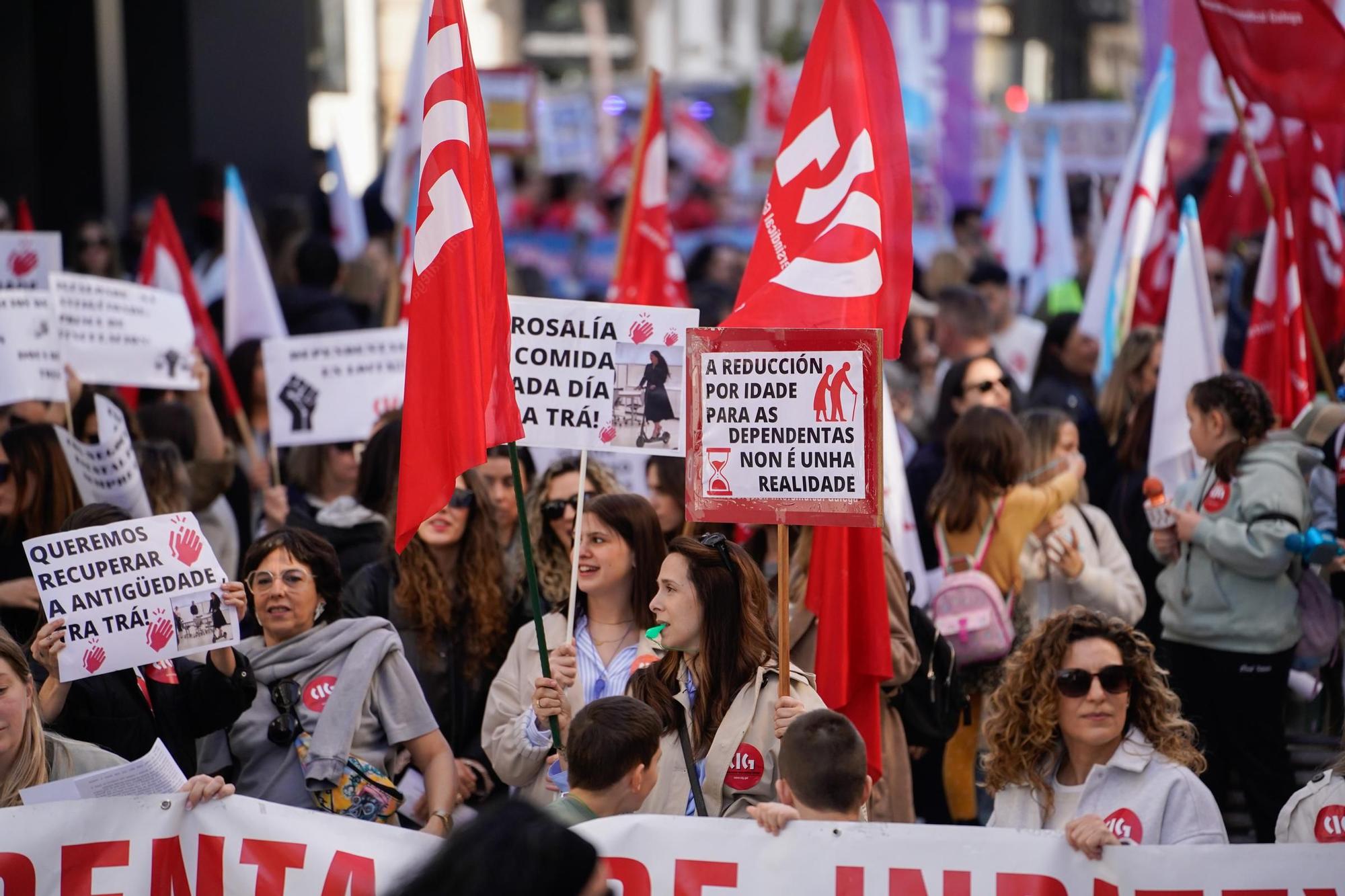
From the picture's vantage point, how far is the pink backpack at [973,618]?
6.44 metres

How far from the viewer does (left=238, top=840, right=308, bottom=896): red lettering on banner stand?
4.30 m

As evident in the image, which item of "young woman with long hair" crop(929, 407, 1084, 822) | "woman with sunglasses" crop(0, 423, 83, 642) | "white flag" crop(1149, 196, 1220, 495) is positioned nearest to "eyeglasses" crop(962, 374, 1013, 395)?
"white flag" crop(1149, 196, 1220, 495)

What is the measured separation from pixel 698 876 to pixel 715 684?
0.73m

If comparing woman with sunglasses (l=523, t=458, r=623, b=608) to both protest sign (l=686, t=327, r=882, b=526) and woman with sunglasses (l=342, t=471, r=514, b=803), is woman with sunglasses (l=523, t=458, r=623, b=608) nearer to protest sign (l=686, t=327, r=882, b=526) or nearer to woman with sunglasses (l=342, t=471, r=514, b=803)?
woman with sunglasses (l=342, t=471, r=514, b=803)

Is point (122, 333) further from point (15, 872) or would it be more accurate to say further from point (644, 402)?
point (15, 872)

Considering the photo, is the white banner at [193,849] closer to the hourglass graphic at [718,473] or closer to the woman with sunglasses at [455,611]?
the hourglass graphic at [718,473]

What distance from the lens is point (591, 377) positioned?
16.8 ft

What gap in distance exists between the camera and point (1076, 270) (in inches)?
564

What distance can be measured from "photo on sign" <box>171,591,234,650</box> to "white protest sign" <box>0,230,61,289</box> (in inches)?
156

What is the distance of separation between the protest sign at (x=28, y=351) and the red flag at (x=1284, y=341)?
16.3ft

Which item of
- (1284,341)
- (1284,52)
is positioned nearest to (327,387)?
(1284,341)

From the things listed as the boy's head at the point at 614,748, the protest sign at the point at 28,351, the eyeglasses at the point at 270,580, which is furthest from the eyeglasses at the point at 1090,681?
the protest sign at the point at 28,351

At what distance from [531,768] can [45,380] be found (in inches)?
132

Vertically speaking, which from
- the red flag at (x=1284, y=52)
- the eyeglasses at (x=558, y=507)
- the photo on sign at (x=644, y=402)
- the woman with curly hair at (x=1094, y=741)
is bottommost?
the woman with curly hair at (x=1094, y=741)
